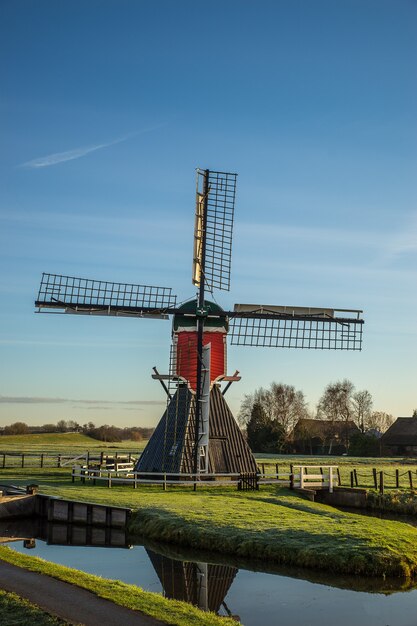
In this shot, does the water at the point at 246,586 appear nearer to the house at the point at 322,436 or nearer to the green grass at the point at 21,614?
the green grass at the point at 21,614

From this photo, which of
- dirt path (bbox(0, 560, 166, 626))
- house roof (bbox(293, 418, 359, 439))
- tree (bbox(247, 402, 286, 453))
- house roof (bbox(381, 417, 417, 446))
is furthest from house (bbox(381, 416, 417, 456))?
dirt path (bbox(0, 560, 166, 626))

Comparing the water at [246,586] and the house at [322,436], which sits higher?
the house at [322,436]

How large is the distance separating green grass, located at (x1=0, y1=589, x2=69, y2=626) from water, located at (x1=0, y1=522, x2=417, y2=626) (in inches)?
148

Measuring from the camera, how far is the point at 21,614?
11.9 metres

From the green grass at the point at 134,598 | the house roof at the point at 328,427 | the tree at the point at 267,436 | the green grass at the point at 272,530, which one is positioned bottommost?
the green grass at the point at 134,598

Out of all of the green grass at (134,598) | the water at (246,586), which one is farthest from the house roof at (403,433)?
the green grass at (134,598)

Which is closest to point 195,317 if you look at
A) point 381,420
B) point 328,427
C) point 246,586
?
point 246,586

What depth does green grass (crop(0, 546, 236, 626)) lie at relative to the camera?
1223cm

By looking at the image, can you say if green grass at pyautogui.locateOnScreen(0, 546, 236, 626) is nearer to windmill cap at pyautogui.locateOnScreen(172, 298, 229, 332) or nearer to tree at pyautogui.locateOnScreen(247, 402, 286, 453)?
windmill cap at pyautogui.locateOnScreen(172, 298, 229, 332)

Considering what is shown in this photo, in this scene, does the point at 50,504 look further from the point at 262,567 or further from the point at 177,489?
the point at 262,567

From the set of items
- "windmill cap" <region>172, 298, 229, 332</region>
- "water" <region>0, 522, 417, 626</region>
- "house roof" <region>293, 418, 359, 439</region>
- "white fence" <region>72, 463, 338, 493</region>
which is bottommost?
→ "water" <region>0, 522, 417, 626</region>

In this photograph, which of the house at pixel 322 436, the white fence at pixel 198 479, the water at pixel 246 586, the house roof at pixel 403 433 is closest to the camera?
the water at pixel 246 586

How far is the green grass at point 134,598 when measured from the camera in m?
12.2

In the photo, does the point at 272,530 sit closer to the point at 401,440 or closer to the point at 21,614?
the point at 21,614
